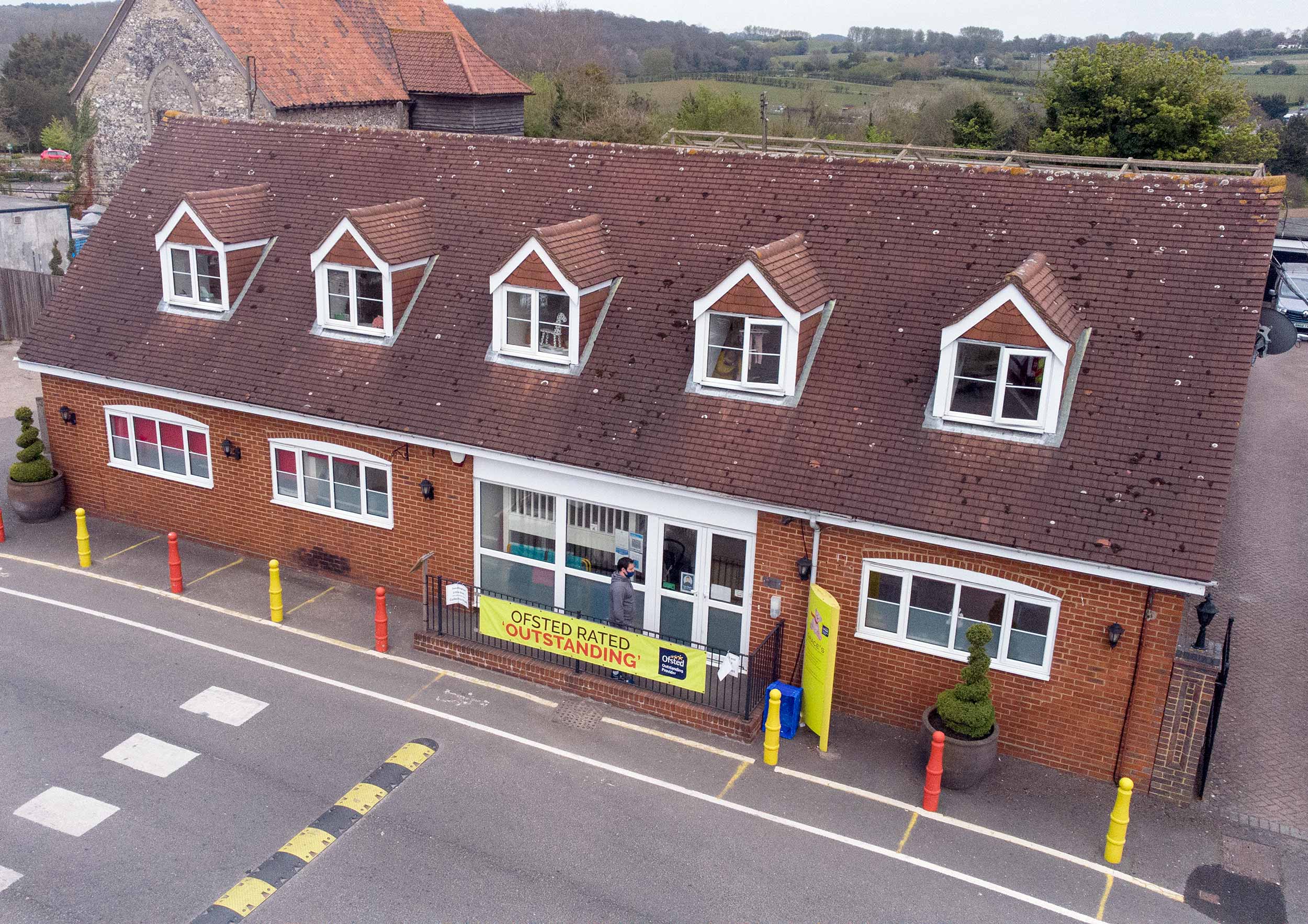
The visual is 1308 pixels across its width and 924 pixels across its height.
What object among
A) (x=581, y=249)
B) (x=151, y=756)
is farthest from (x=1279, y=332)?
(x=151, y=756)

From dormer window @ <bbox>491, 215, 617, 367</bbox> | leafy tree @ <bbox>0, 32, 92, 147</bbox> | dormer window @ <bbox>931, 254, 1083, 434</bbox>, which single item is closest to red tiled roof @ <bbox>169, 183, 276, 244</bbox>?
dormer window @ <bbox>491, 215, 617, 367</bbox>

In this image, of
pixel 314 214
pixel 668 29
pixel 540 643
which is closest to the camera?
pixel 540 643

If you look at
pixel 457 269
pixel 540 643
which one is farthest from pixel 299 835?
pixel 457 269

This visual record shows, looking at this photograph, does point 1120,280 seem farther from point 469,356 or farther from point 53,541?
point 53,541

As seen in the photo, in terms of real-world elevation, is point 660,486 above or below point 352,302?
below

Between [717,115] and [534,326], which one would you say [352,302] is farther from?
[717,115]
